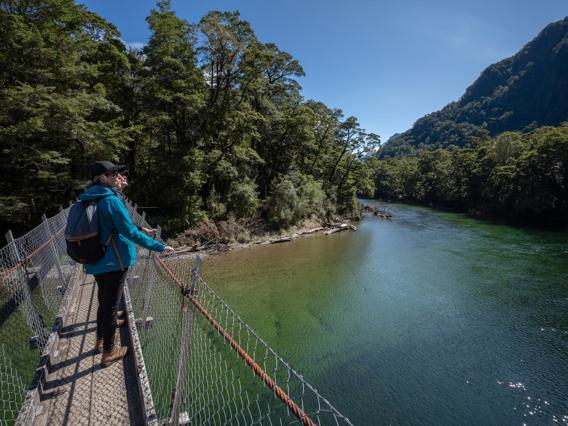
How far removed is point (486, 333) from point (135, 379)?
9.51 m

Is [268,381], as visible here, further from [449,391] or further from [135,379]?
[449,391]

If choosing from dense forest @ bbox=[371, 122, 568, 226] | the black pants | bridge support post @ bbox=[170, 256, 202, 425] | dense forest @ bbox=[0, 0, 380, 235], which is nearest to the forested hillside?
dense forest @ bbox=[371, 122, 568, 226]

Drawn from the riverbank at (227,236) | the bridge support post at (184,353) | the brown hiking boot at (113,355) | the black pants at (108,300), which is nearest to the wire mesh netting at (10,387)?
the brown hiking boot at (113,355)

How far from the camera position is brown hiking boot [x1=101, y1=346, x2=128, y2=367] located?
3041 millimetres

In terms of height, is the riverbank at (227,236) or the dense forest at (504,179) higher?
the dense forest at (504,179)

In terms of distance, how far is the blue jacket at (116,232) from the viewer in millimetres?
2670

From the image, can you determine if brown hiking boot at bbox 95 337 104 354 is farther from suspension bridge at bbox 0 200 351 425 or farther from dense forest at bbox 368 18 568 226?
dense forest at bbox 368 18 568 226

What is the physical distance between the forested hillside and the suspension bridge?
70761 millimetres

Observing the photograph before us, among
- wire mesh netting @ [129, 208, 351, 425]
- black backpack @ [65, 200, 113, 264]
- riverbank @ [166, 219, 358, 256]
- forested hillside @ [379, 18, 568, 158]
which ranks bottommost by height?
riverbank @ [166, 219, 358, 256]

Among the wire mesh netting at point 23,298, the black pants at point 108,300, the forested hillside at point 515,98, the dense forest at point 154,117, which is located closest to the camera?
the black pants at point 108,300

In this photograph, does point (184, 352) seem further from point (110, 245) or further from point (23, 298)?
point (23, 298)

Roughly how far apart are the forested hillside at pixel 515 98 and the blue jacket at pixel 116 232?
71.5 m

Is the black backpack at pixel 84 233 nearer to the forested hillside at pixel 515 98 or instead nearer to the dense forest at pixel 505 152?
the dense forest at pixel 505 152

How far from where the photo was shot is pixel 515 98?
96688 millimetres
